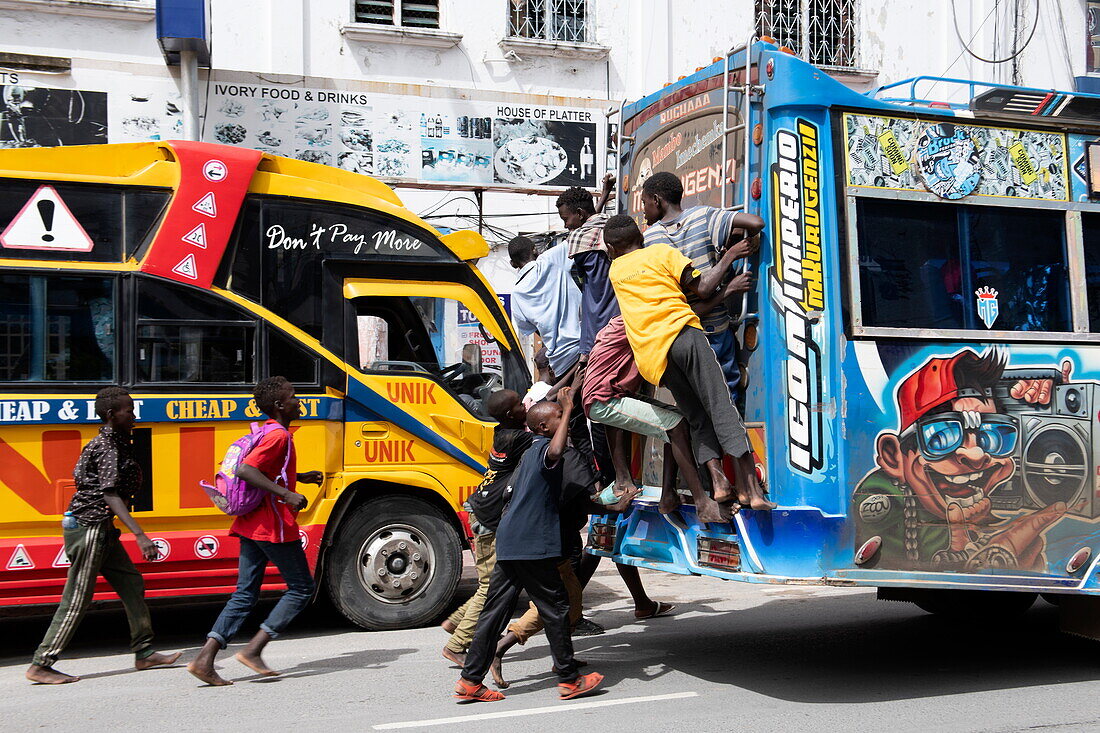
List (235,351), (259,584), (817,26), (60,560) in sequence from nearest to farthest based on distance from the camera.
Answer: (259,584), (60,560), (235,351), (817,26)

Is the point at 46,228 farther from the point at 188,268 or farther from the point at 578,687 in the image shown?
the point at 578,687

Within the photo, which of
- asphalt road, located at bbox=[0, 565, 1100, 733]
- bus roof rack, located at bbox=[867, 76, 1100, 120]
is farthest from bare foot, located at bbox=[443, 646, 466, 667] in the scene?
bus roof rack, located at bbox=[867, 76, 1100, 120]

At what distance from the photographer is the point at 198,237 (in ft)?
26.0

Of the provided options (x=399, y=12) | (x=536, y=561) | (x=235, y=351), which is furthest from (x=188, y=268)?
(x=399, y=12)

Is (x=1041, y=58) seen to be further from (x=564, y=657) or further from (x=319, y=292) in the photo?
(x=564, y=657)

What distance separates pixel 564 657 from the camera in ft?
20.6

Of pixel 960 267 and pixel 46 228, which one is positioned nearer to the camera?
pixel 960 267

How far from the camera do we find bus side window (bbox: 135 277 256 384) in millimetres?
7785

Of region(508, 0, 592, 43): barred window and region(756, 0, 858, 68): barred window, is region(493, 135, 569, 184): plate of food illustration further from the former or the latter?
region(756, 0, 858, 68): barred window

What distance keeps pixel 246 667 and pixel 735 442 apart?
342 centimetres

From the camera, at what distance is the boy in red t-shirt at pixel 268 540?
6.66 meters

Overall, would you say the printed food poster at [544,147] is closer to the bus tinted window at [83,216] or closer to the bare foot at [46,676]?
the bus tinted window at [83,216]

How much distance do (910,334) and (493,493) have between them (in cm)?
241

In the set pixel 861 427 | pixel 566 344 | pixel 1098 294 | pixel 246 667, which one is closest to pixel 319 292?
pixel 566 344
